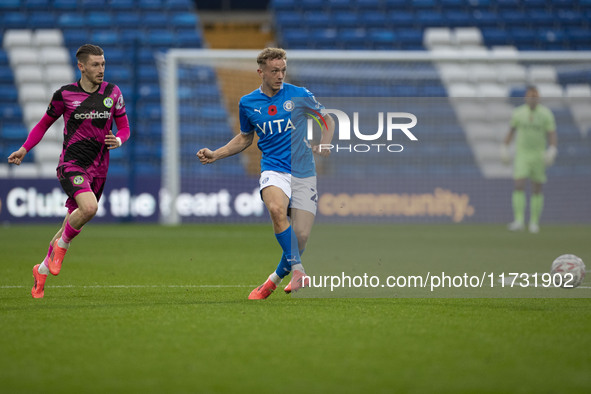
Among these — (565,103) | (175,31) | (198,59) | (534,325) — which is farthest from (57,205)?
(534,325)

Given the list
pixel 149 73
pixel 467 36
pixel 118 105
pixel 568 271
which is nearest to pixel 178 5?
pixel 149 73

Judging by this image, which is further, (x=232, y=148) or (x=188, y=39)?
(x=188, y=39)

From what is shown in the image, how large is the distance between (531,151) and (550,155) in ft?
3.53

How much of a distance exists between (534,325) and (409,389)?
5.93 ft

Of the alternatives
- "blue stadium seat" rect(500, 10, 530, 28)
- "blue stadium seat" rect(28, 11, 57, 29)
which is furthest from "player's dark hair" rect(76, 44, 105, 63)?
"blue stadium seat" rect(500, 10, 530, 28)

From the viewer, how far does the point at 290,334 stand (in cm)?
461

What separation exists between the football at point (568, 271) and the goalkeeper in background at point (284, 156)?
6.19 feet

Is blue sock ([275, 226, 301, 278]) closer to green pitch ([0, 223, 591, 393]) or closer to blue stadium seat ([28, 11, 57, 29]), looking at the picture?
green pitch ([0, 223, 591, 393])

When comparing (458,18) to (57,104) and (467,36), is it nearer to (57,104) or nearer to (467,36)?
(467,36)

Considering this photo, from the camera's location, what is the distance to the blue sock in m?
6.07

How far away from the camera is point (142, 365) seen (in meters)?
3.83

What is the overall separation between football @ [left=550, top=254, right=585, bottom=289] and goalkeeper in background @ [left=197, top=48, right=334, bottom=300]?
1887 mm

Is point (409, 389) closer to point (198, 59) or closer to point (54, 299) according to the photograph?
point (54, 299)

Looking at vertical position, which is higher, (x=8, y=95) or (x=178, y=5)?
(x=178, y=5)
